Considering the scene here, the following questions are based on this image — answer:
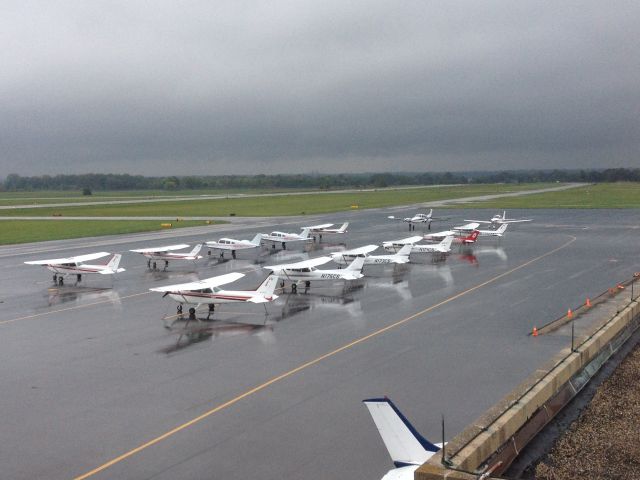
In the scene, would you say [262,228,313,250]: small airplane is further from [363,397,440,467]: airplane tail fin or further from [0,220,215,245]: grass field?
[363,397,440,467]: airplane tail fin

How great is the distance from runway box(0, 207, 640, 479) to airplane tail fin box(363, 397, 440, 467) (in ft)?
10.2

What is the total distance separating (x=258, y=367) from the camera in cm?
2775

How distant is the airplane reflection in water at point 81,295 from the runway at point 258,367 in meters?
0.16

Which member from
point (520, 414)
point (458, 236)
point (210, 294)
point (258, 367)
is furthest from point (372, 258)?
point (520, 414)

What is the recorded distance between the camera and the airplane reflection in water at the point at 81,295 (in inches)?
1794

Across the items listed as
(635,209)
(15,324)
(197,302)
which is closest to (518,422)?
(197,302)

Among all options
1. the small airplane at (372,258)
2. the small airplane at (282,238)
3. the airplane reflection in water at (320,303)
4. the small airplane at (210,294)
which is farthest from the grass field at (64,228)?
the small airplane at (210,294)

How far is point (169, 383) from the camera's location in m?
25.7

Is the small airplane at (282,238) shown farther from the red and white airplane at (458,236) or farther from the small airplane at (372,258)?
the small airplane at (372,258)

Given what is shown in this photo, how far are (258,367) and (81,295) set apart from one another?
2568cm

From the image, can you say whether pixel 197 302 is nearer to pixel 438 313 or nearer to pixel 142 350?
pixel 142 350

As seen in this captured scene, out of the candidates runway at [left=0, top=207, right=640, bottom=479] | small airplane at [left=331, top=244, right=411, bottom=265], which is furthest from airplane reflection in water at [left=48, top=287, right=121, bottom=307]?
small airplane at [left=331, top=244, right=411, bottom=265]

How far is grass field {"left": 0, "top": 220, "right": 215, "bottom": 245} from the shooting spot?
9144 cm

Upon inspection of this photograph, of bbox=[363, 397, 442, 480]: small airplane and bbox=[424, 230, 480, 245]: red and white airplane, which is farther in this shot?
→ bbox=[424, 230, 480, 245]: red and white airplane
